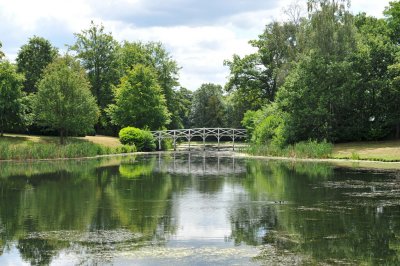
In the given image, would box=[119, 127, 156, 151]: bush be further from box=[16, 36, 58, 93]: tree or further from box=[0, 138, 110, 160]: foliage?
box=[16, 36, 58, 93]: tree

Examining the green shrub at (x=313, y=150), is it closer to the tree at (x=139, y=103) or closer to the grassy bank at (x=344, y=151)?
the grassy bank at (x=344, y=151)

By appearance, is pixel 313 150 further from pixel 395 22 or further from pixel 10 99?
pixel 10 99

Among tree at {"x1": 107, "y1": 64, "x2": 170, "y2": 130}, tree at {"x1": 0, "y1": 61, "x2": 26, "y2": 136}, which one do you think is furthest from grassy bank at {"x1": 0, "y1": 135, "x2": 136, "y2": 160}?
tree at {"x1": 107, "y1": 64, "x2": 170, "y2": 130}

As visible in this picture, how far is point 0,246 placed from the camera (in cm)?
1231

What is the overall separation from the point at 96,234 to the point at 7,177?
1821 cm

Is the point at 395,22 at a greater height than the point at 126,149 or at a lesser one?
greater

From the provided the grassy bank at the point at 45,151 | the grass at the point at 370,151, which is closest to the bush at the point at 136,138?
the grassy bank at the point at 45,151

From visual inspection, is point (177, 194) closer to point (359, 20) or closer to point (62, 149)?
point (62, 149)

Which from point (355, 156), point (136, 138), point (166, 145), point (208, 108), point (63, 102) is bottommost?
point (355, 156)

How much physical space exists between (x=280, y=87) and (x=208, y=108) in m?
54.5

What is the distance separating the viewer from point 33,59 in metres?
72.2

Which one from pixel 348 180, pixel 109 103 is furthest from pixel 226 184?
pixel 109 103

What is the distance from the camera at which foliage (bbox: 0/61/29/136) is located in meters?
56.0

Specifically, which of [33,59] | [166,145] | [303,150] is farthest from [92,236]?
Result: [33,59]
